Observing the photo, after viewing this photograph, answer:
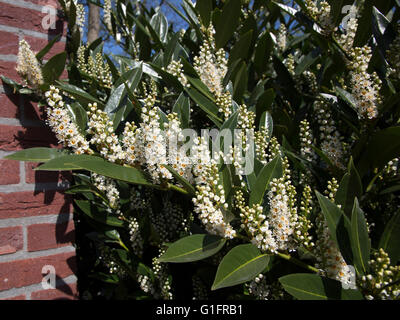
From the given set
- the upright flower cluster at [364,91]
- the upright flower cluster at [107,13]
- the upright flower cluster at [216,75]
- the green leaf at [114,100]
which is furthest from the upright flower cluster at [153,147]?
the upright flower cluster at [107,13]

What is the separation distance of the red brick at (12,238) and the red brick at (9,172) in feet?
0.61

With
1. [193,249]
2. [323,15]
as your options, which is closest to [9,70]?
[193,249]

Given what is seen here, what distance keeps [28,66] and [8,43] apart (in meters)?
0.13

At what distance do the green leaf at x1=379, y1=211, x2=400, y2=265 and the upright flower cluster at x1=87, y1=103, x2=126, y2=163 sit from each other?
84 centimetres

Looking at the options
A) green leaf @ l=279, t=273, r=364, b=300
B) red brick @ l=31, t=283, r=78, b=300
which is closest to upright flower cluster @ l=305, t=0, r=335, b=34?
green leaf @ l=279, t=273, r=364, b=300

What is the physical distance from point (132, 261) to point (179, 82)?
87cm

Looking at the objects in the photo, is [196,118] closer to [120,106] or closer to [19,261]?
[120,106]

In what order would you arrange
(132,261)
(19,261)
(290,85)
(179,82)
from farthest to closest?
(290,85) < (132,261) < (179,82) < (19,261)

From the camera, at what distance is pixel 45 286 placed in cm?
134

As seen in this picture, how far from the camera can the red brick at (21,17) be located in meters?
1.28

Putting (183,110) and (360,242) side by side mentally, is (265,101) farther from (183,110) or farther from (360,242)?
(360,242)

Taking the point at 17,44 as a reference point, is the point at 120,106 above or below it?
below
